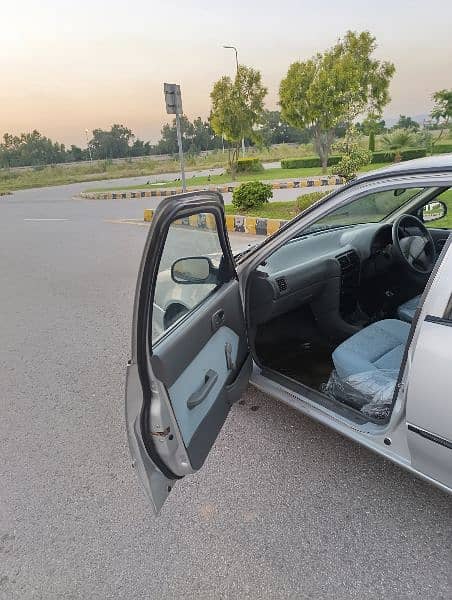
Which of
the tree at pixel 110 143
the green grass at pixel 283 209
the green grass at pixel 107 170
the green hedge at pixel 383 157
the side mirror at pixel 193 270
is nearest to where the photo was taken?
the side mirror at pixel 193 270

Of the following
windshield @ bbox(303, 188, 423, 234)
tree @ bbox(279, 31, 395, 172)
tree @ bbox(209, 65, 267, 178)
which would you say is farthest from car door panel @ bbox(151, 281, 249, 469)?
tree @ bbox(209, 65, 267, 178)

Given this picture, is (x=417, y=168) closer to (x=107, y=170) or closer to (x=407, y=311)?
(x=407, y=311)

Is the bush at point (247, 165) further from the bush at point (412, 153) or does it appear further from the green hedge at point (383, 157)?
the bush at point (412, 153)

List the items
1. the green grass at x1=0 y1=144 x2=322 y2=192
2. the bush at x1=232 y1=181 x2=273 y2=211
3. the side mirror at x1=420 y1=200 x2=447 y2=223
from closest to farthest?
the side mirror at x1=420 y1=200 x2=447 y2=223 → the bush at x1=232 y1=181 x2=273 y2=211 → the green grass at x1=0 y1=144 x2=322 y2=192

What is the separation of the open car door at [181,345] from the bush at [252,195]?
295 inches

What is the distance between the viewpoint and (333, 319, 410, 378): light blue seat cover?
2.17 meters

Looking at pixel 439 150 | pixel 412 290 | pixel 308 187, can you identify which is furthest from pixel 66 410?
pixel 439 150

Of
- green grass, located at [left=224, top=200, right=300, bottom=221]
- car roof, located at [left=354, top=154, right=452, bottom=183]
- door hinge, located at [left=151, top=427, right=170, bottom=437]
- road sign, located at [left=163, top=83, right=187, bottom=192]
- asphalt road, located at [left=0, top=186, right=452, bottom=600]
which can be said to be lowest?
asphalt road, located at [left=0, top=186, right=452, bottom=600]

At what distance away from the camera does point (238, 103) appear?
1953 centimetres

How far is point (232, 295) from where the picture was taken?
2170 millimetres

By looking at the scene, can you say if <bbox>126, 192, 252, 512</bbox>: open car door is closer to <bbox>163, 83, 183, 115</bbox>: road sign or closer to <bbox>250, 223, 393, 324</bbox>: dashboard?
<bbox>250, 223, 393, 324</bbox>: dashboard

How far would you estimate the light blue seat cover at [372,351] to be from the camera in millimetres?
2165

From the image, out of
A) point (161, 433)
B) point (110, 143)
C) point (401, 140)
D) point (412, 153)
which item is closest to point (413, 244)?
point (161, 433)

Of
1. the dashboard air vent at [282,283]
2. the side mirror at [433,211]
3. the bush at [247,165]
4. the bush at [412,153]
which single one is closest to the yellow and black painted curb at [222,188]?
the bush at [247,165]
